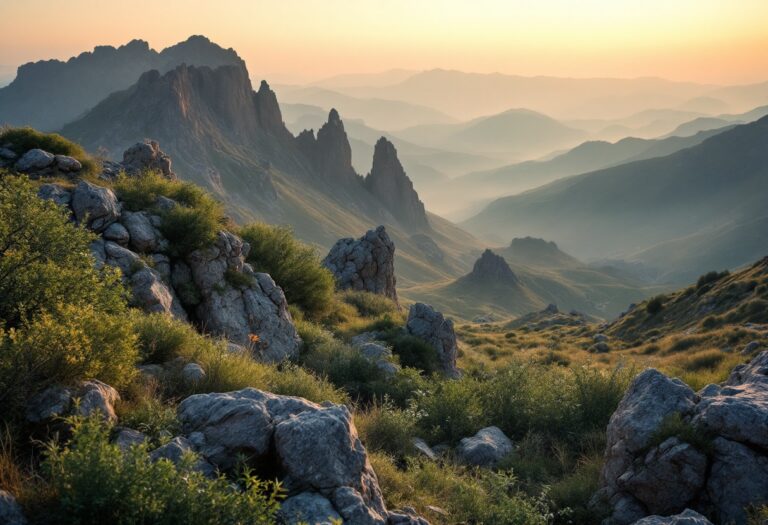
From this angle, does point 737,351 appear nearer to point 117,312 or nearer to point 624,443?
point 624,443

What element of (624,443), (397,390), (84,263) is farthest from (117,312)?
(624,443)

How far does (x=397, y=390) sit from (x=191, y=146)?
172 m

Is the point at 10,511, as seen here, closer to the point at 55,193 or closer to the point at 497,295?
the point at 55,193

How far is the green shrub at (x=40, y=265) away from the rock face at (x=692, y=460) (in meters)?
8.28

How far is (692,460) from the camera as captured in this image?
8.08 m

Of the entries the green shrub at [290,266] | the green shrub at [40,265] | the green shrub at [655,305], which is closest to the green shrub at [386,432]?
the green shrub at [40,265]

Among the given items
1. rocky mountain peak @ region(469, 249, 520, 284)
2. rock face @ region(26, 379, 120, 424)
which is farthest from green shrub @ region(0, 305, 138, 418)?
rocky mountain peak @ region(469, 249, 520, 284)

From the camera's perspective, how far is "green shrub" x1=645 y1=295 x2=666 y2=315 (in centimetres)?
5373

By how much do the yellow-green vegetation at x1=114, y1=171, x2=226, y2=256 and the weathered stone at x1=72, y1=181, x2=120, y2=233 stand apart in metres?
1.23

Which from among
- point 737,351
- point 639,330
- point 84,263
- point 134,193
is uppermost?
point 134,193

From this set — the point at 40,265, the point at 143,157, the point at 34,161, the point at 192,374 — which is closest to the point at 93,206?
the point at 34,161

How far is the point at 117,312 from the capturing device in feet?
28.3

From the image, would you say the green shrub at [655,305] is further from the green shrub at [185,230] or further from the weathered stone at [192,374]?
the weathered stone at [192,374]

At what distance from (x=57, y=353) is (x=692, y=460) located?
28.6 feet
